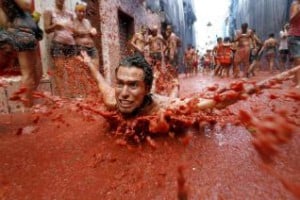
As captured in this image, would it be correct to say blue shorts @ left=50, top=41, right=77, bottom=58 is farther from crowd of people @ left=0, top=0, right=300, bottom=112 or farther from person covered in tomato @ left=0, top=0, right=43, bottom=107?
person covered in tomato @ left=0, top=0, right=43, bottom=107

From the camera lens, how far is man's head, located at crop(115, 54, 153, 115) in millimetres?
2918

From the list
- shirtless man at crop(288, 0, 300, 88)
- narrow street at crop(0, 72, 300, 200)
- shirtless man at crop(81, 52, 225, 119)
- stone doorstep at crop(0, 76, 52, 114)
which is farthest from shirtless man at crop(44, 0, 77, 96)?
shirtless man at crop(288, 0, 300, 88)

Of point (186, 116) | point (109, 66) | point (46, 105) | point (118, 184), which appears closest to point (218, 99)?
point (186, 116)

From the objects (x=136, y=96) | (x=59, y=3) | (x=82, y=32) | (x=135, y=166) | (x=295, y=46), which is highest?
(x=59, y=3)

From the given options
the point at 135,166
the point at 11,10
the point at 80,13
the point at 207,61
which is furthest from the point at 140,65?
the point at 207,61

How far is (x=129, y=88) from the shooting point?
2916mm

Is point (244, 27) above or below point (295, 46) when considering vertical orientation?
above

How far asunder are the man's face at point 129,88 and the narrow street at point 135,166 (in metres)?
0.43

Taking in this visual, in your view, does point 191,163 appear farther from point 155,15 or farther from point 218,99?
point 155,15

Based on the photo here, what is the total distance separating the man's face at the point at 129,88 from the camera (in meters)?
2.91

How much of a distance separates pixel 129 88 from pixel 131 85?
0.04 metres

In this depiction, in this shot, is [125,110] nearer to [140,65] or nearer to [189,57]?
[140,65]

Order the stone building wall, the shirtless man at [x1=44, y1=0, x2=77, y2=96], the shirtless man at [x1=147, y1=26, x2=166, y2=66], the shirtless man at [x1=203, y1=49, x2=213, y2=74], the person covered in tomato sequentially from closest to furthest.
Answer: the person covered in tomato
the shirtless man at [x1=44, y1=0, x2=77, y2=96]
the stone building wall
the shirtless man at [x1=147, y1=26, x2=166, y2=66]
the shirtless man at [x1=203, y1=49, x2=213, y2=74]

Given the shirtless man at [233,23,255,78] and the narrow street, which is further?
the shirtless man at [233,23,255,78]
